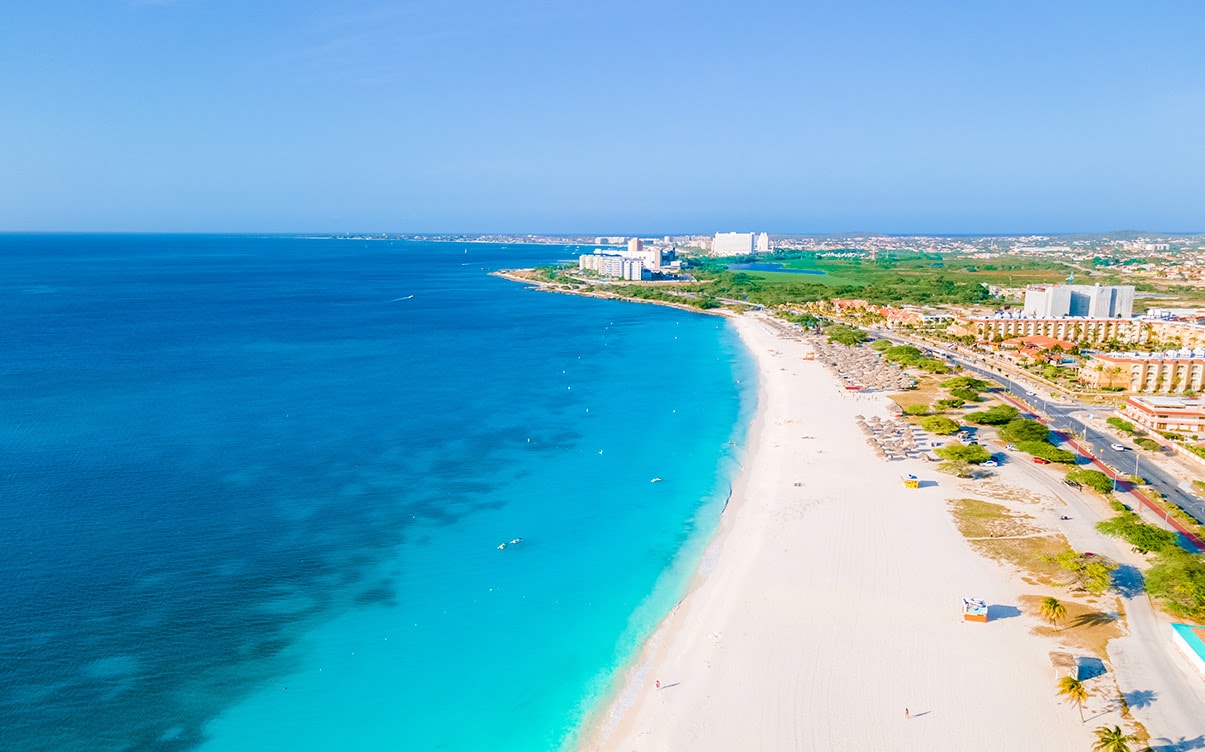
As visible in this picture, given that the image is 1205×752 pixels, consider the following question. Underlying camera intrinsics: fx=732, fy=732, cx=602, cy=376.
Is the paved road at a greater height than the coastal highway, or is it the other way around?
the coastal highway

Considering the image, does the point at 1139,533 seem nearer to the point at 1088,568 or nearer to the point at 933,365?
the point at 1088,568

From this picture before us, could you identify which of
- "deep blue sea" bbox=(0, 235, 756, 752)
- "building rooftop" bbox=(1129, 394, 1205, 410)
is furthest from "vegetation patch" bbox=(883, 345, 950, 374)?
"building rooftop" bbox=(1129, 394, 1205, 410)

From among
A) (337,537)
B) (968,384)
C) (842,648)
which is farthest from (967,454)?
(337,537)

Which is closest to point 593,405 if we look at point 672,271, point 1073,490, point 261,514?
point 261,514

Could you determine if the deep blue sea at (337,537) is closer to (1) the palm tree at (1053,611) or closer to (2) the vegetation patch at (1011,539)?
(2) the vegetation patch at (1011,539)

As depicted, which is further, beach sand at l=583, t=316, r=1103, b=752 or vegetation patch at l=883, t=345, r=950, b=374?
vegetation patch at l=883, t=345, r=950, b=374

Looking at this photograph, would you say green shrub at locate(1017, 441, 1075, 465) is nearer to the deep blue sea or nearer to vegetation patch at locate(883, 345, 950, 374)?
the deep blue sea
